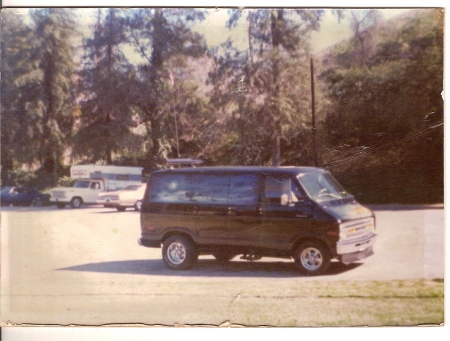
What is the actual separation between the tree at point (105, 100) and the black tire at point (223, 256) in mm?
1726

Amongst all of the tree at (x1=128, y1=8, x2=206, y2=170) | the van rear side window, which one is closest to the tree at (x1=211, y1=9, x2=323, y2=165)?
the tree at (x1=128, y1=8, x2=206, y2=170)

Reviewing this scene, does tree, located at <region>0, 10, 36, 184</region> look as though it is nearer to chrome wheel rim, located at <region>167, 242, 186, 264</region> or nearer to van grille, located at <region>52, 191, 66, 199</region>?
van grille, located at <region>52, 191, 66, 199</region>

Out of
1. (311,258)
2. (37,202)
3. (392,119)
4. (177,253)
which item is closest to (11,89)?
(37,202)

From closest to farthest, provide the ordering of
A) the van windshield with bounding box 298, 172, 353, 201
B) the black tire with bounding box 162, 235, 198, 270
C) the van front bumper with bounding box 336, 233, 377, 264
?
the van front bumper with bounding box 336, 233, 377, 264 < the van windshield with bounding box 298, 172, 353, 201 < the black tire with bounding box 162, 235, 198, 270

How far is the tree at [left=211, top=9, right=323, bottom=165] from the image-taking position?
628 cm

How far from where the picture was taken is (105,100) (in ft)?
21.3

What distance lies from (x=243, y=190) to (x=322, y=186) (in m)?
0.93

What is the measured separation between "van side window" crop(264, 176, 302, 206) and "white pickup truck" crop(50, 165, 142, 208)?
1.56 meters

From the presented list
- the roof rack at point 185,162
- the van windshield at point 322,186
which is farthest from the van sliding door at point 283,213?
the roof rack at point 185,162

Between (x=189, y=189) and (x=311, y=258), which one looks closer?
(x=311, y=258)

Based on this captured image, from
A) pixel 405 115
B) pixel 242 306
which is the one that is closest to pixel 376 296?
pixel 242 306

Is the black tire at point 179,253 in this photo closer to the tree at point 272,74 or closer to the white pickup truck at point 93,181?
the white pickup truck at point 93,181

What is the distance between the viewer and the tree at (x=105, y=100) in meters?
6.45

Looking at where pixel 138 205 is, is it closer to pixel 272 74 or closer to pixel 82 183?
pixel 82 183
